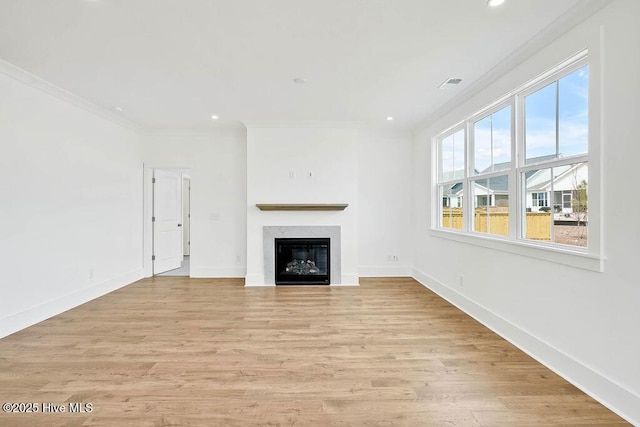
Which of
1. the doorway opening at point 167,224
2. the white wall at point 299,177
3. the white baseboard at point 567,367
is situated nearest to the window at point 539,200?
the white baseboard at point 567,367

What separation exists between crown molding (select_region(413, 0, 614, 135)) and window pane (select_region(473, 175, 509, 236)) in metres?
1.06

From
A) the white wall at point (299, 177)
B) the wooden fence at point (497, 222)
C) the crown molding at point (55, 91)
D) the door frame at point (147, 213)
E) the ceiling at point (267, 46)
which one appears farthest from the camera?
the door frame at point (147, 213)

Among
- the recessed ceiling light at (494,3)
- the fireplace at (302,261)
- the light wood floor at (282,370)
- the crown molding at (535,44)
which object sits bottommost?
the light wood floor at (282,370)

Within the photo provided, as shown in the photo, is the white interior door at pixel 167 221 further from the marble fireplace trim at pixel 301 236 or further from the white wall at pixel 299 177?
the marble fireplace trim at pixel 301 236

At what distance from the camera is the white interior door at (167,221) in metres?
5.71

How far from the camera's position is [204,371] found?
2.36 metres

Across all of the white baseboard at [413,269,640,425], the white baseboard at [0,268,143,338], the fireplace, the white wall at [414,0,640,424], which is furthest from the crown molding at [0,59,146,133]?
the white baseboard at [413,269,640,425]

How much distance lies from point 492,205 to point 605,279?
1468mm

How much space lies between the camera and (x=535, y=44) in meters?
2.53

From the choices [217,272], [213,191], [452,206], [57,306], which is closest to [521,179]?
[452,206]

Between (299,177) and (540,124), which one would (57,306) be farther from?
(540,124)

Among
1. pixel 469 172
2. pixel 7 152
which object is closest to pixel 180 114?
pixel 7 152

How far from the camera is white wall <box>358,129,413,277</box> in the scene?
5.57m

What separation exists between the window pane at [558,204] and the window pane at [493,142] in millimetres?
435
